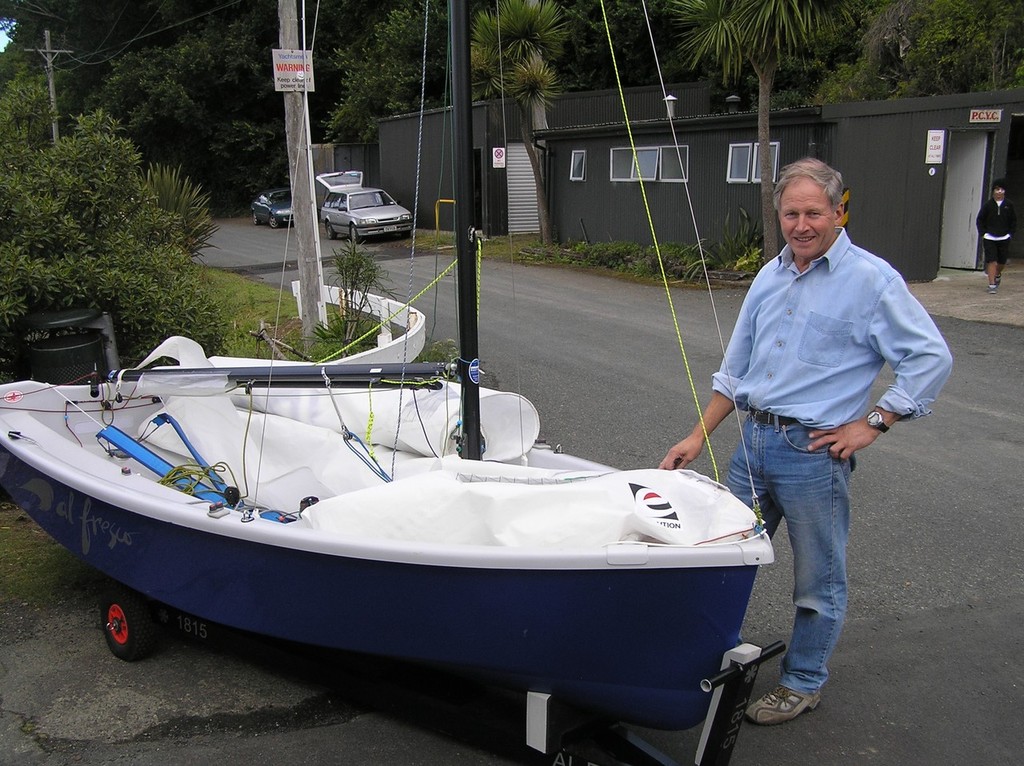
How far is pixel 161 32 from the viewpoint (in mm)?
42094

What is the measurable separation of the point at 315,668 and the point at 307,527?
2.40 feet

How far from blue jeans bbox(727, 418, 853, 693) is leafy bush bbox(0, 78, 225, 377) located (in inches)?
212

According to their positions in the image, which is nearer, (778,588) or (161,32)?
(778,588)

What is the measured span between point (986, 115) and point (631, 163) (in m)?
7.47

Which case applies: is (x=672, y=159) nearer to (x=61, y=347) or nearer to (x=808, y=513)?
(x=61, y=347)

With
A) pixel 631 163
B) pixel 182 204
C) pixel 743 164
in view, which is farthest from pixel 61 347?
pixel 631 163

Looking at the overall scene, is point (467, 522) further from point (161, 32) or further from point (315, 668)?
point (161, 32)

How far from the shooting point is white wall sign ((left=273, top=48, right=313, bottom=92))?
9031mm

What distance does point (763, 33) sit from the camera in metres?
14.8

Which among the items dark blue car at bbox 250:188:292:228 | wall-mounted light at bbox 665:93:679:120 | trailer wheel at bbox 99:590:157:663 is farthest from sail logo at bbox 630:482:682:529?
dark blue car at bbox 250:188:292:228

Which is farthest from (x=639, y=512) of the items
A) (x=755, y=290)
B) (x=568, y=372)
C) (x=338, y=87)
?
(x=338, y=87)

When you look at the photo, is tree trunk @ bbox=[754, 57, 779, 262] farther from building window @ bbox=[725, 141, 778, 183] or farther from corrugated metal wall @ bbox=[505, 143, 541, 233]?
A: corrugated metal wall @ bbox=[505, 143, 541, 233]

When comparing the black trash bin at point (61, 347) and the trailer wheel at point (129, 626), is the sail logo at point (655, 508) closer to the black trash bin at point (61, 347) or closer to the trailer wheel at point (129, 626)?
the trailer wheel at point (129, 626)

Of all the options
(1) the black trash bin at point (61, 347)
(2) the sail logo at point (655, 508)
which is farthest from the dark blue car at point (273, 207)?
(2) the sail logo at point (655, 508)
